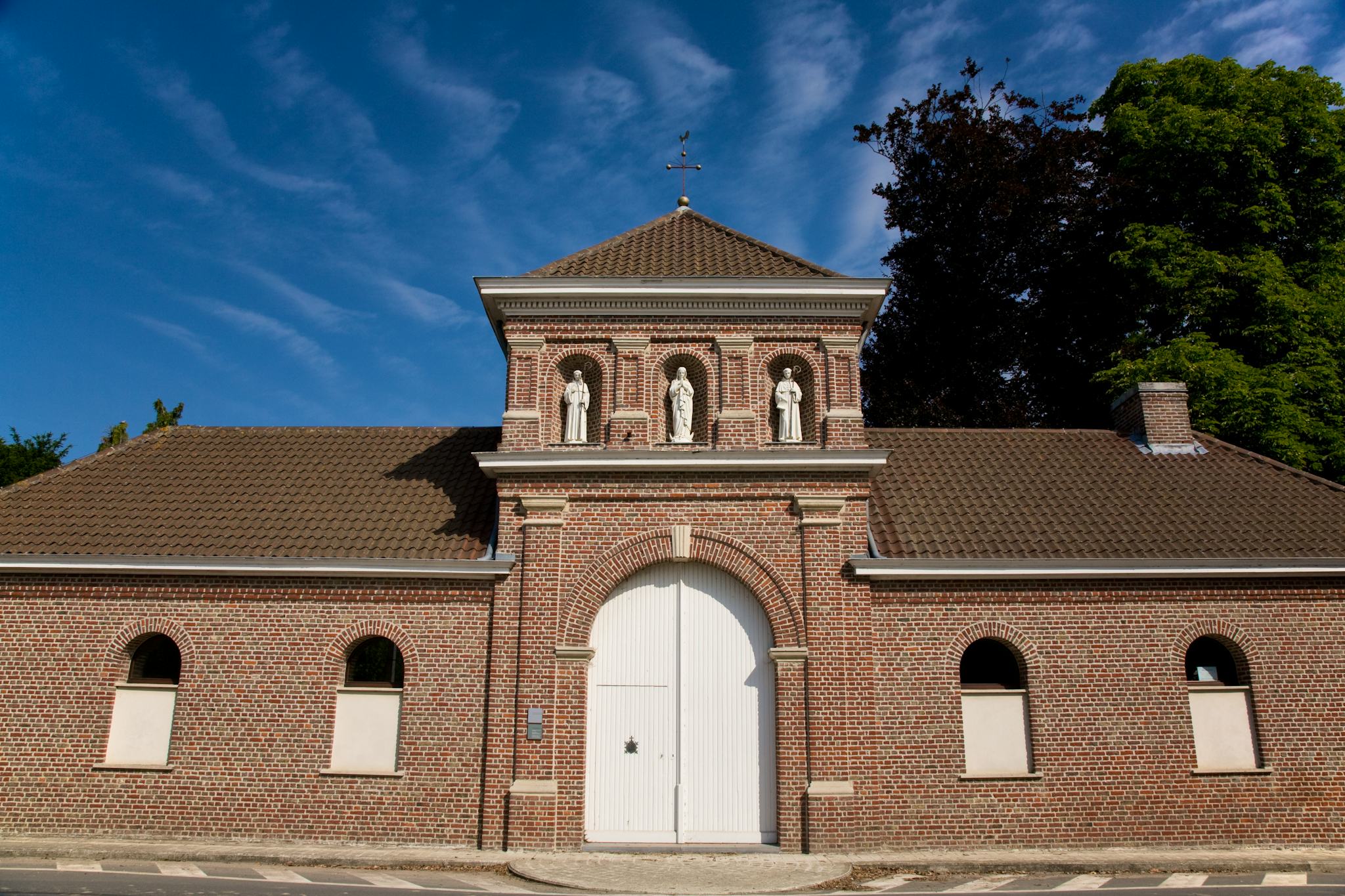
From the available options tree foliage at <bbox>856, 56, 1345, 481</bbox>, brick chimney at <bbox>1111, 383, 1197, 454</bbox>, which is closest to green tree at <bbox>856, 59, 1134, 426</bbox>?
tree foliage at <bbox>856, 56, 1345, 481</bbox>

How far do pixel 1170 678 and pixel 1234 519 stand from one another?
3.09 m

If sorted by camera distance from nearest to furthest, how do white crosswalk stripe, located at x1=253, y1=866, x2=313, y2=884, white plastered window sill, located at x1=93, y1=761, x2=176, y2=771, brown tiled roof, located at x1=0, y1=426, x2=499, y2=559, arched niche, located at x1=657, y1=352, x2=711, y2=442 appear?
1. white crosswalk stripe, located at x1=253, y1=866, x2=313, y2=884
2. white plastered window sill, located at x1=93, y1=761, x2=176, y2=771
3. brown tiled roof, located at x1=0, y1=426, x2=499, y2=559
4. arched niche, located at x1=657, y1=352, x2=711, y2=442

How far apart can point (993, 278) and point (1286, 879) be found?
59.0 ft

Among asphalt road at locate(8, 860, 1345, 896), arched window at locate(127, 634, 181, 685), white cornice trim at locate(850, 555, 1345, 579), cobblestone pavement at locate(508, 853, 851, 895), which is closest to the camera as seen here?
asphalt road at locate(8, 860, 1345, 896)

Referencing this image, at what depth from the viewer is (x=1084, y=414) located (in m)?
25.5

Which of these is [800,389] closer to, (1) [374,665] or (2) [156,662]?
(1) [374,665]

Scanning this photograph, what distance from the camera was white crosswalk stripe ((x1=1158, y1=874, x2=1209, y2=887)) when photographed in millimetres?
11180

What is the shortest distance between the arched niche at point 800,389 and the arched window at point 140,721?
936 centimetres

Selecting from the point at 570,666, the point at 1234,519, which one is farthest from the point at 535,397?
the point at 1234,519

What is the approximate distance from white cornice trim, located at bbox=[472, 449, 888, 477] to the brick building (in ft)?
0.16

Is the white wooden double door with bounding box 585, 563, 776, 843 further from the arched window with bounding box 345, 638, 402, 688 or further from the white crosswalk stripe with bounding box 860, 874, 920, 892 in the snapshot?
the arched window with bounding box 345, 638, 402, 688

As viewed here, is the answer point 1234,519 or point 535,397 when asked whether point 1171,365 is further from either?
point 535,397

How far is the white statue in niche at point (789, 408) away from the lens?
46.1 ft

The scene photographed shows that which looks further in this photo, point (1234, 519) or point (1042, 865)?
point (1234, 519)
